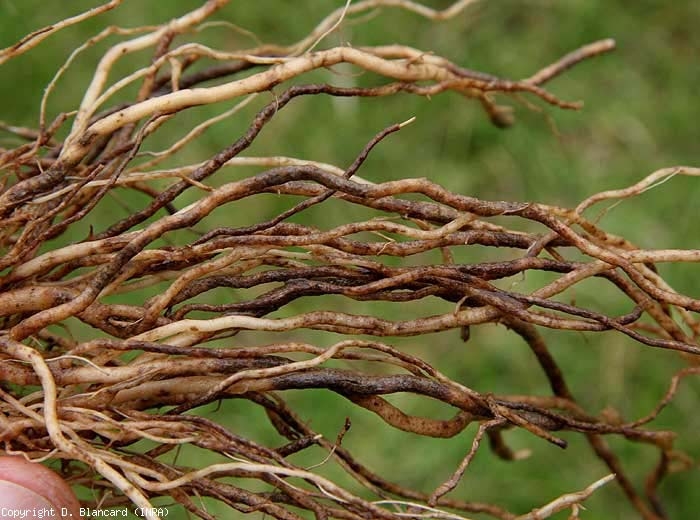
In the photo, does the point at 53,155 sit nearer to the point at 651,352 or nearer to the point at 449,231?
the point at 449,231

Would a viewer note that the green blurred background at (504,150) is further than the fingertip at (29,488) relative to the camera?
Yes

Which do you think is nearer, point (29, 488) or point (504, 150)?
point (29, 488)

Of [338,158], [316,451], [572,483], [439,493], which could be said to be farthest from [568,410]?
[338,158]

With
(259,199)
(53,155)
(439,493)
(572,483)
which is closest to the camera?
(439,493)

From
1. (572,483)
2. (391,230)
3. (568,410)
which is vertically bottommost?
(572,483)

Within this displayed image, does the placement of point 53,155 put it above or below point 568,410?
above

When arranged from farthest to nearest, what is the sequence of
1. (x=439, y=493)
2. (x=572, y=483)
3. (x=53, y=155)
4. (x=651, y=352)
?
(x=651, y=352) < (x=572, y=483) < (x=53, y=155) < (x=439, y=493)

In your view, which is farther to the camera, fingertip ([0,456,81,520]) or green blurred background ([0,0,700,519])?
green blurred background ([0,0,700,519])

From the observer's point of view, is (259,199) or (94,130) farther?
(259,199)
